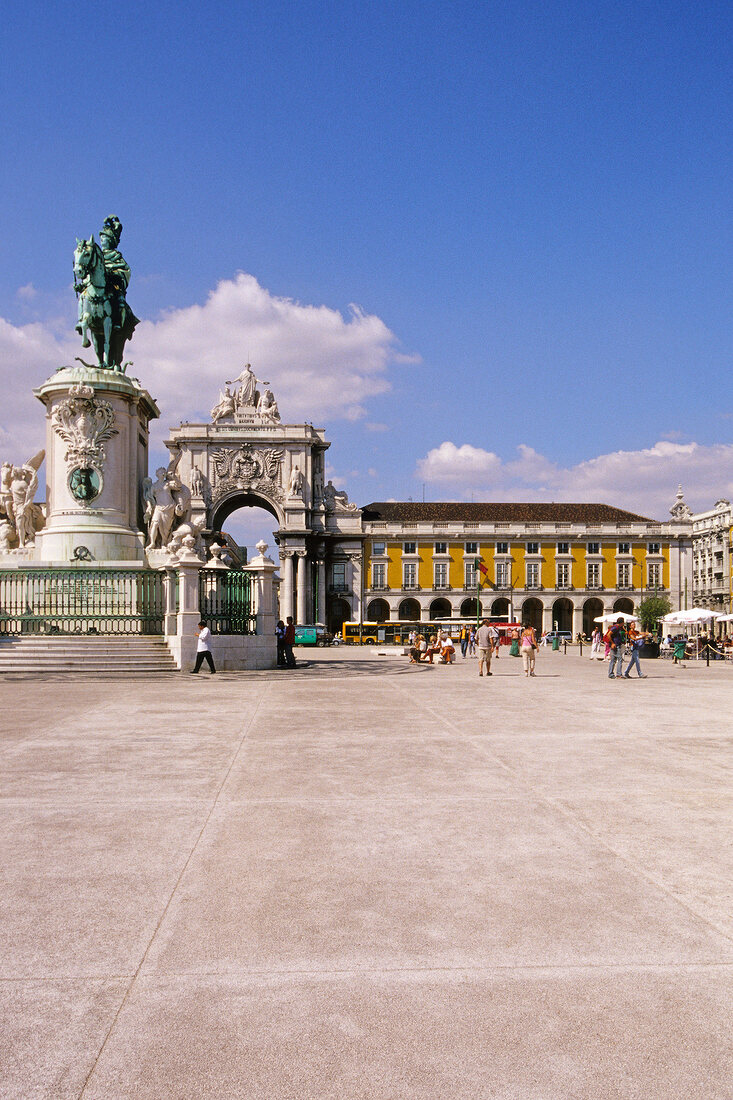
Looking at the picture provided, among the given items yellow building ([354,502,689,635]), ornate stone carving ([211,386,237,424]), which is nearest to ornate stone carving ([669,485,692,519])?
yellow building ([354,502,689,635])

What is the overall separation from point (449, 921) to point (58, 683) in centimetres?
1466

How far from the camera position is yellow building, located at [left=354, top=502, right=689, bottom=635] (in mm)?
85562

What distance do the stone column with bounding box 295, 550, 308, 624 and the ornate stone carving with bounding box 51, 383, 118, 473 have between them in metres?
58.2

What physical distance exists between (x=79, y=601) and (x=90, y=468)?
327 cm

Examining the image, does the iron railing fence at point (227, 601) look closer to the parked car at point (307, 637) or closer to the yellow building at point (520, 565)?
the parked car at point (307, 637)

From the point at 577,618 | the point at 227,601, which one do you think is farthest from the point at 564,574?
the point at 227,601

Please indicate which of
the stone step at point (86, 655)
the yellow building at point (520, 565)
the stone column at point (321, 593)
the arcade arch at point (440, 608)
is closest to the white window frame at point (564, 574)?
the yellow building at point (520, 565)

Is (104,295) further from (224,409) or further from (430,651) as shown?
(224,409)

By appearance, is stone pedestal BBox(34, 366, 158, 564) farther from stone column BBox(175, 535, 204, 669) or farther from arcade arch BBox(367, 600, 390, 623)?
arcade arch BBox(367, 600, 390, 623)

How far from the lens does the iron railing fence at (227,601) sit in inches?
852

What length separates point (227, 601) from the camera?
2198cm

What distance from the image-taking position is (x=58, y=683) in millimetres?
17375

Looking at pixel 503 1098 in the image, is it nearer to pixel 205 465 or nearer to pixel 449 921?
pixel 449 921

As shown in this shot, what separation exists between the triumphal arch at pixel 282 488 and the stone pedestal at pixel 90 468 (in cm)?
5746
